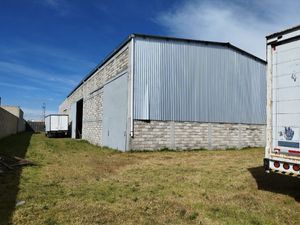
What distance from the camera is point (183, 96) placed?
20234 mm

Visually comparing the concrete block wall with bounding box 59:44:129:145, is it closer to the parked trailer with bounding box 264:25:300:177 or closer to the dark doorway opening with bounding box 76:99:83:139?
the dark doorway opening with bounding box 76:99:83:139

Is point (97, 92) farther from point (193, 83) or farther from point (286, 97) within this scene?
point (286, 97)

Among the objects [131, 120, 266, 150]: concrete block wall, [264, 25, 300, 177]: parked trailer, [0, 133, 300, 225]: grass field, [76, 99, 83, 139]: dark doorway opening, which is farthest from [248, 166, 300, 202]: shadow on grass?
[76, 99, 83, 139]: dark doorway opening

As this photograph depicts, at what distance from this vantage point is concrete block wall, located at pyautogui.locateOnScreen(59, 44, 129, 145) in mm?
22109

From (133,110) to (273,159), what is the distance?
12171 millimetres

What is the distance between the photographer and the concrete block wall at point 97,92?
22109 mm

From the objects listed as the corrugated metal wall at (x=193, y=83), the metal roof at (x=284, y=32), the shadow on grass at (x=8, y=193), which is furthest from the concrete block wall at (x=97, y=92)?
the metal roof at (x=284, y=32)

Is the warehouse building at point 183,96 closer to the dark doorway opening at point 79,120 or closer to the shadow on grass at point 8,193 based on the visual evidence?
the shadow on grass at point 8,193

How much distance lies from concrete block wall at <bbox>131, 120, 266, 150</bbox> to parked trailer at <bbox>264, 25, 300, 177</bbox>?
38.7 feet

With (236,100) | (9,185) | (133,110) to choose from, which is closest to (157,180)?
(9,185)

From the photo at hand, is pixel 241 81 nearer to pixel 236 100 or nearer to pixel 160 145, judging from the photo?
pixel 236 100

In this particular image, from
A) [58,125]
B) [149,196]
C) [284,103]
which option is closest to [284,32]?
[284,103]

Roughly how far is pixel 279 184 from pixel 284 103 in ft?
9.33

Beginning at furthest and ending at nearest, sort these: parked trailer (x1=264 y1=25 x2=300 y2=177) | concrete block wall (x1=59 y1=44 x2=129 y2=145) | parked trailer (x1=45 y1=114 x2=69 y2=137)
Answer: parked trailer (x1=45 y1=114 x2=69 y2=137), concrete block wall (x1=59 y1=44 x2=129 y2=145), parked trailer (x1=264 y1=25 x2=300 y2=177)
